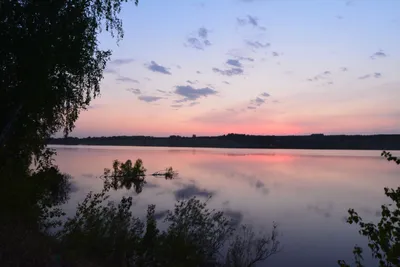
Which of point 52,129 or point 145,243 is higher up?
point 52,129

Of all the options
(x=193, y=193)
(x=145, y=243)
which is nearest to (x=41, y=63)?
(x=145, y=243)

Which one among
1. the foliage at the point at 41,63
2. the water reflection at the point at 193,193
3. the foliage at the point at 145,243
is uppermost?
the foliage at the point at 41,63

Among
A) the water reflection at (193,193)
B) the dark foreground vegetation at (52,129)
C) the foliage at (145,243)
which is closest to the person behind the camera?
the dark foreground vegetation at (52,129)

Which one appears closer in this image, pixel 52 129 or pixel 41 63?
pixel 41 63

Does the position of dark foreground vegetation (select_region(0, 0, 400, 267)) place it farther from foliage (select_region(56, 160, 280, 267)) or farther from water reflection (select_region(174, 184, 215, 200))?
water reflection (select_region(174, 184, 215, 200))

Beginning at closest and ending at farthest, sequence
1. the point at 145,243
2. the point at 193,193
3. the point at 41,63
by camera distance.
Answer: the point at 41,63 → the point at 145,243 → the point at 193,193

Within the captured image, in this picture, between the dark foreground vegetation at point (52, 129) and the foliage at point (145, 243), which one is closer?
the dark foreground vegetation at point (52, 129)

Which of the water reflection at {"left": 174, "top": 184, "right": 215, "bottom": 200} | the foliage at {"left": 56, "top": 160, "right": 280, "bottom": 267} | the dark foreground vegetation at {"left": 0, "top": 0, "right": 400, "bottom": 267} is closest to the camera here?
the dark foreground vegetation at {"left": 0, "top": 0, "right": 400, "bottom": 267}

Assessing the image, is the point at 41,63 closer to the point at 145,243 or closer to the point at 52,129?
the point at 52,129

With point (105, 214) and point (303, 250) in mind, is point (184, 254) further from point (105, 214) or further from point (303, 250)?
point (303, 250)

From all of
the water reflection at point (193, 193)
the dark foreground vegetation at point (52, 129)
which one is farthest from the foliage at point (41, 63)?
the water reflection at point (193, 193)

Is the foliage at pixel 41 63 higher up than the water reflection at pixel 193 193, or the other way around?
the foliage at pixel 41 63

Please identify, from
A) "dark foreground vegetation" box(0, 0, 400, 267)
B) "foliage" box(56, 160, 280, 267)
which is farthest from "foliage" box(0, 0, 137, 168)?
"foliage" box(56, 160, 280, 267)

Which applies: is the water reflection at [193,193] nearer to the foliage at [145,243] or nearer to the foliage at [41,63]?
the foliage at [145,243]
